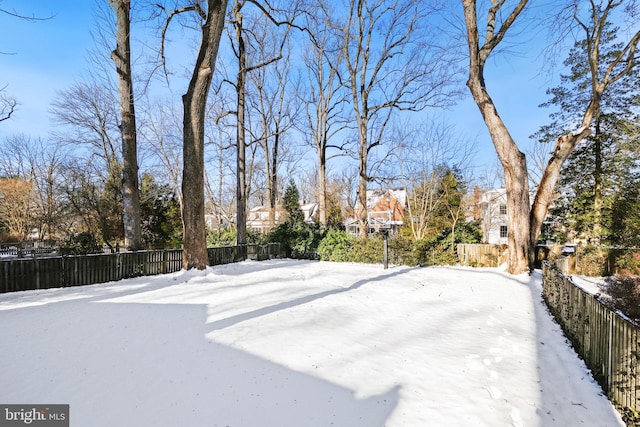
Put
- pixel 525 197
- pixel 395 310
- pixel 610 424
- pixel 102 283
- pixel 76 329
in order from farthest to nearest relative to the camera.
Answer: pixel 525 197 → pixel 102 283 → pixel 395 310 → pixel 76 329 → pixel 610 424

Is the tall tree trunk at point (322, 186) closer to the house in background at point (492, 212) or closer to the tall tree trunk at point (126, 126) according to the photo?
the tall tree trunk at point (126, 126)

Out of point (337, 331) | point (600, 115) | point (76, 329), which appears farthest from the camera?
point (600, 115)

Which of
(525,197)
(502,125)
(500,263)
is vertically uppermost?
(502,125)

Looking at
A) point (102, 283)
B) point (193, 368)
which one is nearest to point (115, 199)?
point (102, 283)

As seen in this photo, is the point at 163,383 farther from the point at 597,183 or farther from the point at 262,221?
the point at 262,221

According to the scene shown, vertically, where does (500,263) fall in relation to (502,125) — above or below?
below

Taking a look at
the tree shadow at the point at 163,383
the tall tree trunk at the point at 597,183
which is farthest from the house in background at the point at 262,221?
the tall tree trunk at the point at 597,183

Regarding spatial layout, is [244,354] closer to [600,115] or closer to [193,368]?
[193,368]

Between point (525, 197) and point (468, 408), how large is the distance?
1060cm

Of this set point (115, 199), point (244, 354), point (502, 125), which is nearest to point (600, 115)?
point (502, 125)

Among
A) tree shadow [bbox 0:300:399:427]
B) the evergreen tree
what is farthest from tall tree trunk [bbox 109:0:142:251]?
the evergreen tree

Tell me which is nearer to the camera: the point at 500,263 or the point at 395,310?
the point at 395,310

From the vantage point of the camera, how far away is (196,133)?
912cm

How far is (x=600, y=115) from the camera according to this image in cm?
1419
